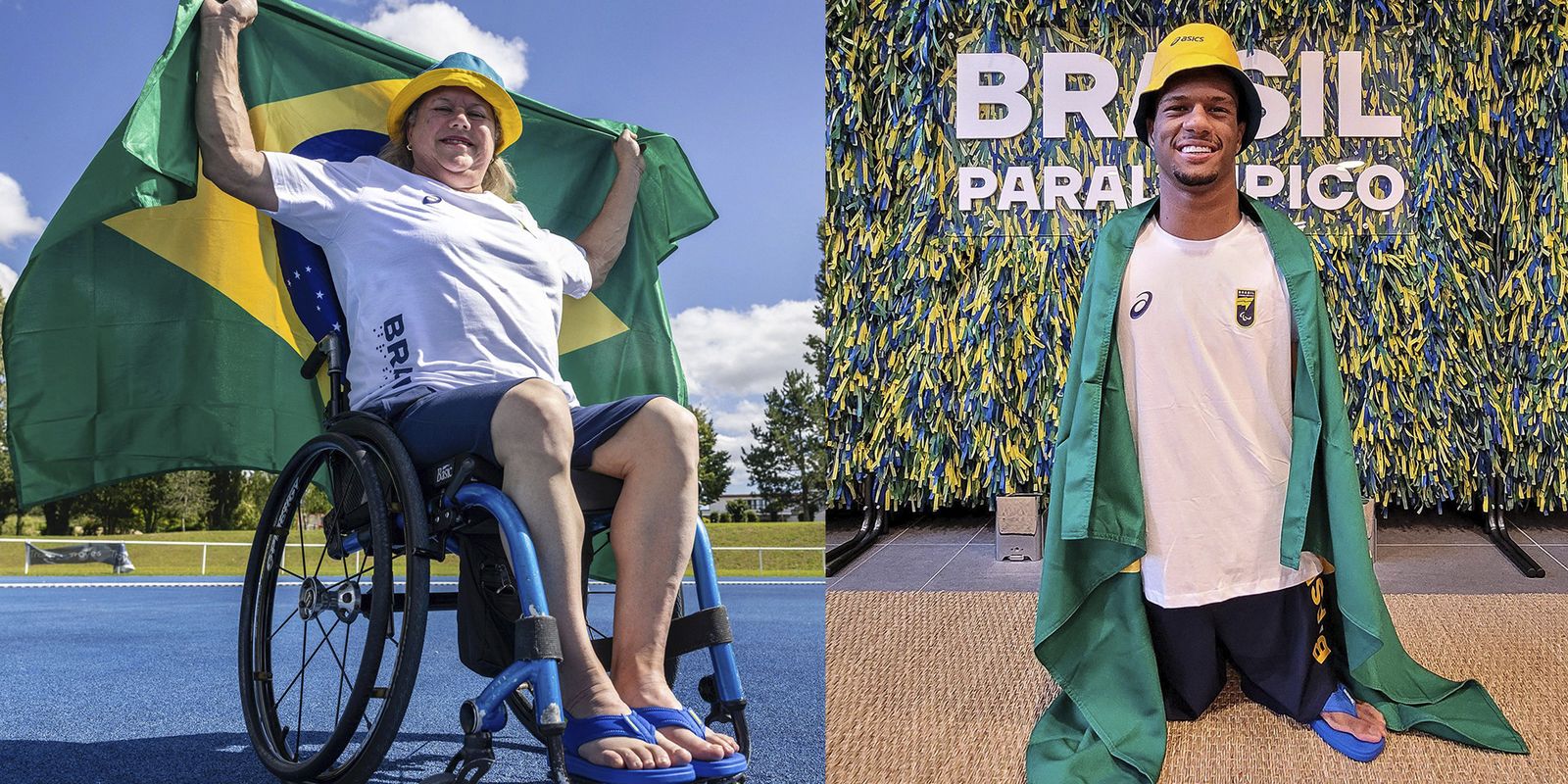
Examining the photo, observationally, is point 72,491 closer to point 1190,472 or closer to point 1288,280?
point 1190,472

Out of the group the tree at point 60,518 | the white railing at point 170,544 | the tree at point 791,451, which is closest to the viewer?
the tree at point 791,451

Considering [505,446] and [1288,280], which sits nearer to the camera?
[505,446]

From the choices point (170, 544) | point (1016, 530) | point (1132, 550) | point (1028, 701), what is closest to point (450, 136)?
point (1132, 550)

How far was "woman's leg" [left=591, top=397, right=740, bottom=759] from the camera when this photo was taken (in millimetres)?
1170

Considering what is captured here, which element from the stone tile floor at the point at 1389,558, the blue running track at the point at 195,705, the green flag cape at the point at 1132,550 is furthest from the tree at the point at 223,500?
the green flag cape at the point at 1132,550

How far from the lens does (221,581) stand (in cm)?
579

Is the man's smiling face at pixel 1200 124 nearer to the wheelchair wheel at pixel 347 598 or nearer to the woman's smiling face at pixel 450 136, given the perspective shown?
the woman's smiling face at pixel 450 136

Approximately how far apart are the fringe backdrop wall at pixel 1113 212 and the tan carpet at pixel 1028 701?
28.3 inches

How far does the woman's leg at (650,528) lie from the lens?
46.1 inches

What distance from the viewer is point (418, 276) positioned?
53.2 inches

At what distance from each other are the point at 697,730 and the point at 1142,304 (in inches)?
35.1

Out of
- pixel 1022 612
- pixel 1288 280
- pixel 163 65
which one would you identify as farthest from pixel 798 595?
pixel 163 65

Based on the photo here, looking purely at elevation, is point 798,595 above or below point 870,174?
below

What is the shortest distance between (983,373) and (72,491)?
2.34 meters
